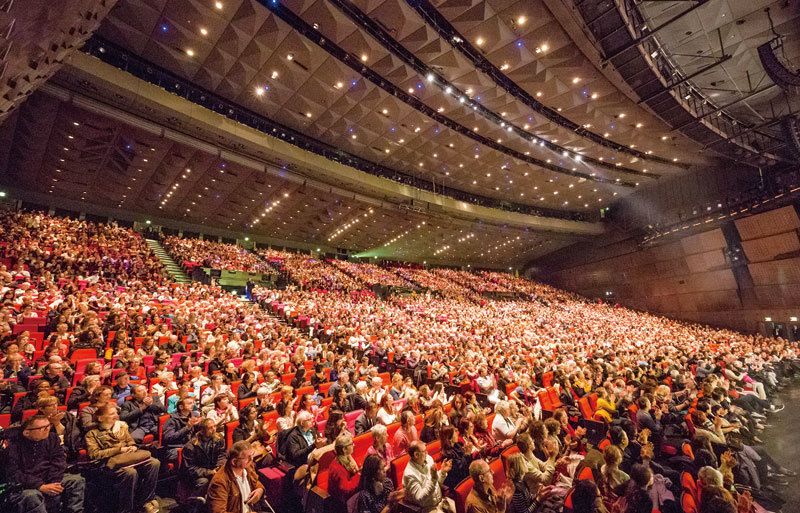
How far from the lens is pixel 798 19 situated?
377 inches

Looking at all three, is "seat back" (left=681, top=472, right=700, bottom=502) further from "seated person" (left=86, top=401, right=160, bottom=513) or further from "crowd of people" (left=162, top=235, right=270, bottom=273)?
"crowd of people" (left=162, top=235, right=270, bottom=273)

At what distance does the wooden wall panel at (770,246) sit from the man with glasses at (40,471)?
24.6 m

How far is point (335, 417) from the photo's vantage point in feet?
10.6

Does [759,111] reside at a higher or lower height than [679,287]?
higher

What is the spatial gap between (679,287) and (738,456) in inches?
863

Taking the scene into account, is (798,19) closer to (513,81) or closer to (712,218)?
(513,81)

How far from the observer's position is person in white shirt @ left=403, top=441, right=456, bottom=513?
2.52 m

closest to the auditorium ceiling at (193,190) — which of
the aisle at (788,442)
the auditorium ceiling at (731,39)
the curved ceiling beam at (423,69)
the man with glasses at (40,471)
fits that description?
the curved ceiling beam at (423,69)

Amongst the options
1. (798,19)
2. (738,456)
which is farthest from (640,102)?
(738,456)

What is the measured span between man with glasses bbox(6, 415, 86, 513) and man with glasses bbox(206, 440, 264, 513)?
131 cm

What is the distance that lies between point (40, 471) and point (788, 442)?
9469 millimetres

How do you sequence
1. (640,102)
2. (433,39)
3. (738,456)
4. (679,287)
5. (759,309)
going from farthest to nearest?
(679,287)
(759,309)
(640,102)
(433,39)
(738,456)

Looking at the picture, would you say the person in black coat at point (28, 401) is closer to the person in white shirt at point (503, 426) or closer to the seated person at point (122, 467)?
the seated person at point (122, 467)

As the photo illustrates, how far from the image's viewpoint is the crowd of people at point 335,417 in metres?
2.66
